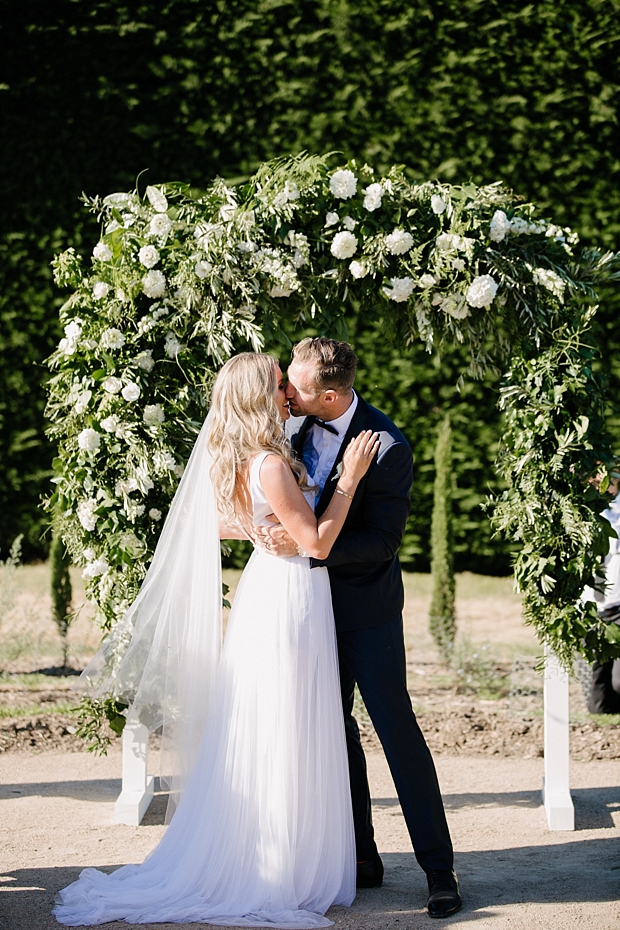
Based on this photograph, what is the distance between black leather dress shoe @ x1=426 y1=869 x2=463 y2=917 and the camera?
3.18 m

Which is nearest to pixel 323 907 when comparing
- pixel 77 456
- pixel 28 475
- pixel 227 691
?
pixel 227 691

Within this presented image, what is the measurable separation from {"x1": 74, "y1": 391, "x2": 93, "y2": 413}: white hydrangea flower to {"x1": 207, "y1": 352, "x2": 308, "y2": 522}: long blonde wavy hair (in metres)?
1.01

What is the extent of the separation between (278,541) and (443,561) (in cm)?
379

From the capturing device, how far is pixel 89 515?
4.17 meters

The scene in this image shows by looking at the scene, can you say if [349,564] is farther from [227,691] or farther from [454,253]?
[454,253]

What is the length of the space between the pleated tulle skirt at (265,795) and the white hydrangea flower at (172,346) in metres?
1.15

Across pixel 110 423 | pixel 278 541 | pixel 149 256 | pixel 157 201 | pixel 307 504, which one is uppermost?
pixel 157 201

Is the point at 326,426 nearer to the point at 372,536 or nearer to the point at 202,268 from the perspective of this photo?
the point at 372,536

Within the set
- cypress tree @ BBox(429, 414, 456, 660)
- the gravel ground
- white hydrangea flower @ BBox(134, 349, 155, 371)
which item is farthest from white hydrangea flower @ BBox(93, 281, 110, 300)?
cypress tree @ BBox(429, 414, 456, 660)

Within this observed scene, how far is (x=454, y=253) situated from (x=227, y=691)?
203 centimetres

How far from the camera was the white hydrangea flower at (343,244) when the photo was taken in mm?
4078

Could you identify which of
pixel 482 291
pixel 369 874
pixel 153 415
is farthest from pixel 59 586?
pixel 482 291

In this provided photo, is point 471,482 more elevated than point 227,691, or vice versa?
point 471,482

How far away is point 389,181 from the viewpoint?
13.7 feet
